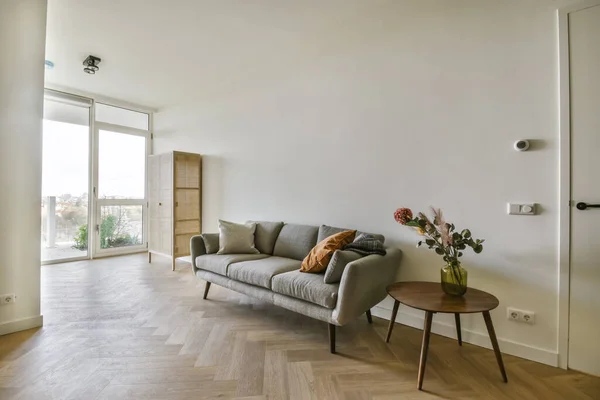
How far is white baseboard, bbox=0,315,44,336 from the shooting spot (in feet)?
7.23

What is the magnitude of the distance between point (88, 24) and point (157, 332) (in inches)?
114

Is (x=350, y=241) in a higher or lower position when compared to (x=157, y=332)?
higher

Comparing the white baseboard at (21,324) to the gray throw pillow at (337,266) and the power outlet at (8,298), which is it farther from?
the gray throw pillow at (337,266)

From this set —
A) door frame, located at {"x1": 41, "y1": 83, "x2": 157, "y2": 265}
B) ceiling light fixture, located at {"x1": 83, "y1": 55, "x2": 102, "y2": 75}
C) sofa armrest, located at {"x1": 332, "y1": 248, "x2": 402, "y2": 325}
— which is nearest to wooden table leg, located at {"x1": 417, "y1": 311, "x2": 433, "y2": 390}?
sofa armrest, located at {"x1": 332, "y1": 248, "x2": 402, "y2": 325}

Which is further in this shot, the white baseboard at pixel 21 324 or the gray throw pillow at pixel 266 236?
the gray throw pillow at pixel 266 236

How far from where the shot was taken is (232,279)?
2.71 meters

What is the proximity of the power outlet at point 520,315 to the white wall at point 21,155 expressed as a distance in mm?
3651

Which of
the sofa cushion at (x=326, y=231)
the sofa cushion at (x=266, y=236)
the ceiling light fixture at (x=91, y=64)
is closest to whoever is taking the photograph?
the sofa cushion at (x=326, y=231)

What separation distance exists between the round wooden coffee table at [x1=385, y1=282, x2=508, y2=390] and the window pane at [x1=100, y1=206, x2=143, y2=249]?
4872mm

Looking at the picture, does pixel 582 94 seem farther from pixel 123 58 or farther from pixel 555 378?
pixel 123 58

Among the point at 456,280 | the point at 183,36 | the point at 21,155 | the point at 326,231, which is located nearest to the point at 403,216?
the point at 456,280

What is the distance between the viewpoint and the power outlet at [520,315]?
195 centimetres

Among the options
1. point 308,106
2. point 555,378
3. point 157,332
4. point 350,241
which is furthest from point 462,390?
point 308,106

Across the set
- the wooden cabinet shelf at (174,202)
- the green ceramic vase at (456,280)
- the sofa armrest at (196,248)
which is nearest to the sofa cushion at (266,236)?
the sofa armrest at (196,248)
